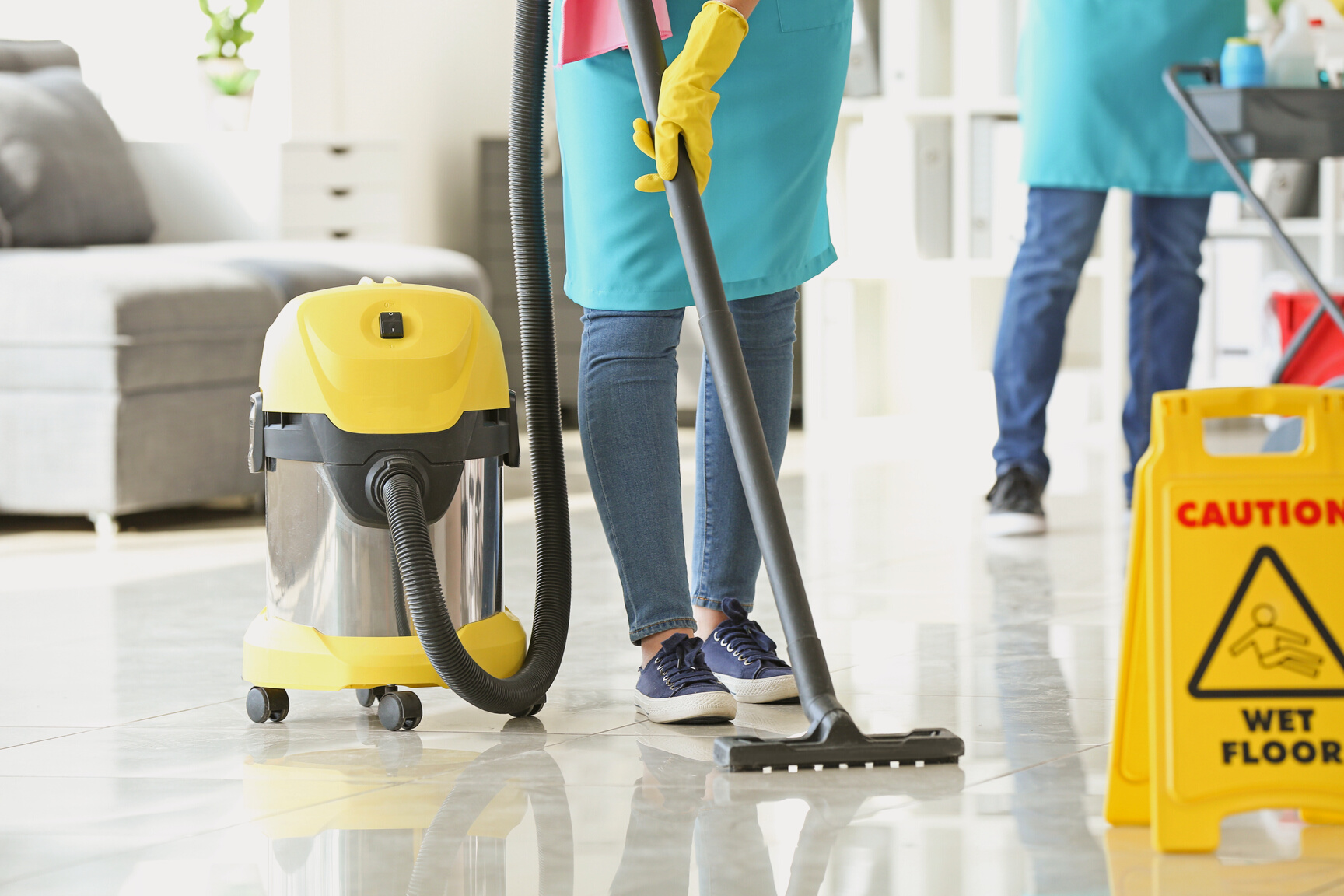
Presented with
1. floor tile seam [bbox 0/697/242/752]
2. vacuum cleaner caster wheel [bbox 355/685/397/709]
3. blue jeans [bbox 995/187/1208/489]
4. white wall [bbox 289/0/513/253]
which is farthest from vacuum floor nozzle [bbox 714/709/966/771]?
white wall [bbox 289/0/513/253]

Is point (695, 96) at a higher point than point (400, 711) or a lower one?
higher

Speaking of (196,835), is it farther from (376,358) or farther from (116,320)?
(116,320)

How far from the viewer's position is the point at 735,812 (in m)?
1.20

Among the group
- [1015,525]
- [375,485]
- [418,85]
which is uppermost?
[418,85]

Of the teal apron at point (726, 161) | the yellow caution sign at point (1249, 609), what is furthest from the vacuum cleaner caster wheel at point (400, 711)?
the yellow caution sign at point (1249, 609)

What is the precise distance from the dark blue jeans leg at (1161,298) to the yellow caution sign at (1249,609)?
1725 mm

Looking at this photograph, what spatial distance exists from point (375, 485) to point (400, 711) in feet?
0.65

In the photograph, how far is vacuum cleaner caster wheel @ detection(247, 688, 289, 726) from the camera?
1.51 m

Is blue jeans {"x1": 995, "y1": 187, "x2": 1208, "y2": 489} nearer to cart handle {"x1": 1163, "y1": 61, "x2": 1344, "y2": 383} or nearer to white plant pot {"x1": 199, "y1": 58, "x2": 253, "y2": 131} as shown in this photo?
cart handle {"x1": 1163, "y1": 61, "x2": 1344, "y2": 383}

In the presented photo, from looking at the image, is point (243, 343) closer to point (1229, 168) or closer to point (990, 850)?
point (1229, 168)

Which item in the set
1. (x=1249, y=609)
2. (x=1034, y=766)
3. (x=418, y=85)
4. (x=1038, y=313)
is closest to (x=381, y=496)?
(x=1034, y=766)

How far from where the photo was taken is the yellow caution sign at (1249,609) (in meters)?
1.11

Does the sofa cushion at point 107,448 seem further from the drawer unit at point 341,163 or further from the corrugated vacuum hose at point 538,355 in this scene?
the corrugated vacuum hose at point 538,355

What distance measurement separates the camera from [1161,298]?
9.34 ft
